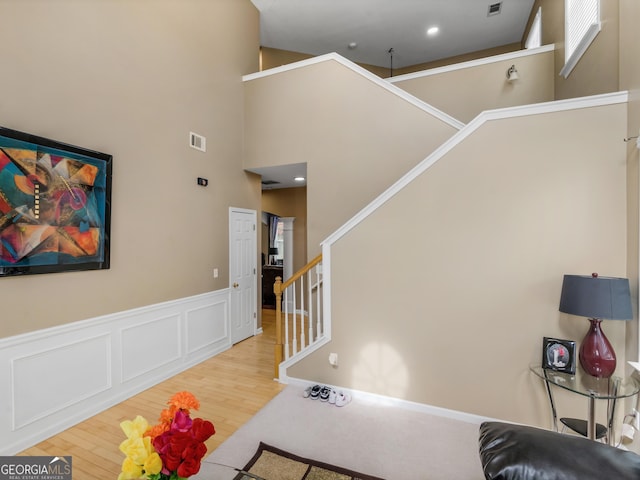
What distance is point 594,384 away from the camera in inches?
76.9

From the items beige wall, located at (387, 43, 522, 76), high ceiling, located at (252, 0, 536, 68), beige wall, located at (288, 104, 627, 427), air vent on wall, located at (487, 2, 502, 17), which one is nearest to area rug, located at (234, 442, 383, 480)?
beige wall, located at (288, 104, 627, 427)

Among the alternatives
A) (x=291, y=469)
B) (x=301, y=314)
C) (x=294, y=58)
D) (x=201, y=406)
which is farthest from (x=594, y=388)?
(x=294, y=58)

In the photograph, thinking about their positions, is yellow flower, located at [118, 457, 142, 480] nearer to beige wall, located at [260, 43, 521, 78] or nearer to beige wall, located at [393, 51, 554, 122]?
beige wall, located at [393, 51, 554, 122]

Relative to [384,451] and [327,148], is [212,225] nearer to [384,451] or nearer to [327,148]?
[327,148]

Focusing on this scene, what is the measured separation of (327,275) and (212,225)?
1.99 meters

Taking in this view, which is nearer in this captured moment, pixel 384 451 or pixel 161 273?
pixel 384 451

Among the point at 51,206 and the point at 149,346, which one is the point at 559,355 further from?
the point at 51,206

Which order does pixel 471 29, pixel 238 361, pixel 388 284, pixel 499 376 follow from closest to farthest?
pixel 499 376, pixel 388 284, pixel 238 361, pixel 471 29

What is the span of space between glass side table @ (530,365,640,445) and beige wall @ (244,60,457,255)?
2612 mm

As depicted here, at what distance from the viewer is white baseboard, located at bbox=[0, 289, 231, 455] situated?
225cm

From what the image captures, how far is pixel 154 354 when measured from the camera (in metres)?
3.33

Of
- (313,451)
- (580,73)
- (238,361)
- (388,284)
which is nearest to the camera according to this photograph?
(313,451)

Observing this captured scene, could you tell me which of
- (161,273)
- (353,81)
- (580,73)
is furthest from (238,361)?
(580,73)

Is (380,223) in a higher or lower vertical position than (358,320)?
higher
